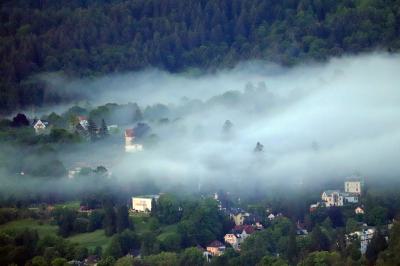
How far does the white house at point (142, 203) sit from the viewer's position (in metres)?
51.0

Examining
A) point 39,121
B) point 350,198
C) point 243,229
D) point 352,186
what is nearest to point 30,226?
point 243,229

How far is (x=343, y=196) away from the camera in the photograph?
51.3 m

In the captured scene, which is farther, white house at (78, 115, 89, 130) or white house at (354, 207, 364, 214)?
white house at (78, 115, 89, 130)

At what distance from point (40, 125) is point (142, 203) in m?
10.2

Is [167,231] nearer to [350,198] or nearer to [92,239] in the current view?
[92,239]

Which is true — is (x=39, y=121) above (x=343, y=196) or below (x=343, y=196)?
above

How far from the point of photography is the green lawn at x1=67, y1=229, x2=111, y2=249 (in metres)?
46.5

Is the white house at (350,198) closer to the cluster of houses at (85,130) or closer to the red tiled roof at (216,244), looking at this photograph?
the red tiled roof at (216,244)

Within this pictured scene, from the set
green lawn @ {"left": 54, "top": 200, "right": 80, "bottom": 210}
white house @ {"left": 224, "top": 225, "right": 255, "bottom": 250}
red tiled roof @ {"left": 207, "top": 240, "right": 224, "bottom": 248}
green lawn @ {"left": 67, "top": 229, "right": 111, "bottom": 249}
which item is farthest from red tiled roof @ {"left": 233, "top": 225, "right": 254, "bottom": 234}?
green lawn @ {"left": 54, "top": 200, "right": 80, "bottom": 210}

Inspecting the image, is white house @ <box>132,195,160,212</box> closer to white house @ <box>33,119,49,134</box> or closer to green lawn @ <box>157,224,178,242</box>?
green lawn @ <box>157,224,178,242</box>

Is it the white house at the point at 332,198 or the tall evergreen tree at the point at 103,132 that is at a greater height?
the tall evergreen tree at the point at 103,132

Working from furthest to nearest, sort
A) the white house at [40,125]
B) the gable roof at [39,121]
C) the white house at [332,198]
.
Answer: the gable roof at [39,121] < the white house at [40,125] < the white house at [332,198]

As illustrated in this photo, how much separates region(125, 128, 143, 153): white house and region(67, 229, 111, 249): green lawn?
9510 mm

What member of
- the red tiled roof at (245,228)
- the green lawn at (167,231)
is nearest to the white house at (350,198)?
the red tiled roof at (245,228)
